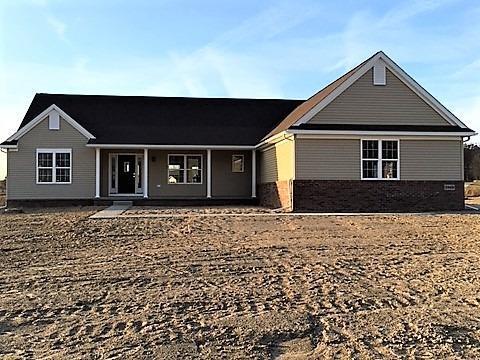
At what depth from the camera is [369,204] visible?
20359mm

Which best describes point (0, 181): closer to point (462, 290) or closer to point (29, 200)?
point (29, 200)

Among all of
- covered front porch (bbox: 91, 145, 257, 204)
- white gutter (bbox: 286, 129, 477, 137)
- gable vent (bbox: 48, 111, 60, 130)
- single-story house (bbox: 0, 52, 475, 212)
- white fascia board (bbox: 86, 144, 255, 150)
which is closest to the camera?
white gutter (bbox: 286, 129, 477, 137)

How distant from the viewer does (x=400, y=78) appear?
2073 centimetres

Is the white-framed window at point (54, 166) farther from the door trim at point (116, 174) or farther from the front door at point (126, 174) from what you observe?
the front door at point (126, 174)

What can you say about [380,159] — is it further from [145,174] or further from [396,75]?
[145,174]

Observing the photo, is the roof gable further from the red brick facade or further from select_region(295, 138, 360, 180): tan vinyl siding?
the red brick facade

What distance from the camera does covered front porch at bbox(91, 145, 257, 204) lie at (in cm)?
2541

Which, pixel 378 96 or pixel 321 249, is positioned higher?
pixel 378 96

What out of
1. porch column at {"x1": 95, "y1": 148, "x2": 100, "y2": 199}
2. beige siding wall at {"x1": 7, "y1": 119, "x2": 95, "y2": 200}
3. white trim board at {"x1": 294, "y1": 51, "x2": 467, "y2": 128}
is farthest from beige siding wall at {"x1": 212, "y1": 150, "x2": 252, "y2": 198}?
white trim board at {"x1": 294, "y1": 51, "x2": 467, "y2": 128}

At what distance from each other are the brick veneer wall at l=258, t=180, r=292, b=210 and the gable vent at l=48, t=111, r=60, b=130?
9.44 m

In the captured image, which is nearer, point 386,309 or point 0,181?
point 386,309

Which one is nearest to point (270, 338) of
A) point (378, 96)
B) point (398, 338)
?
point (398, 338)

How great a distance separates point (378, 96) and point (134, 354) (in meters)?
17.8

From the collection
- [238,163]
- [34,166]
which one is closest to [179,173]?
[238,163]
